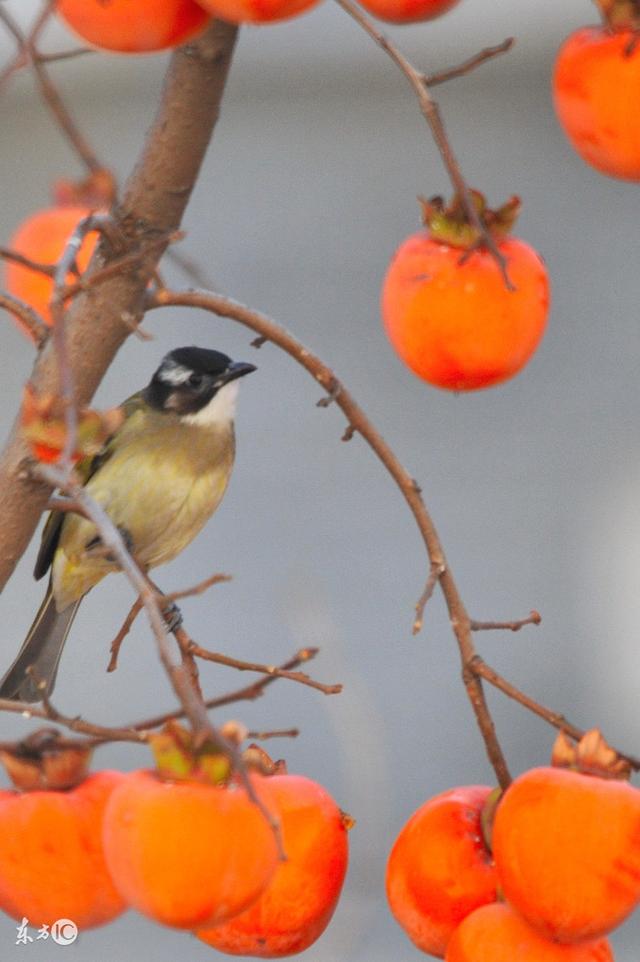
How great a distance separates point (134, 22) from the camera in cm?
91

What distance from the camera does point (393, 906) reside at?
1204 millimetres

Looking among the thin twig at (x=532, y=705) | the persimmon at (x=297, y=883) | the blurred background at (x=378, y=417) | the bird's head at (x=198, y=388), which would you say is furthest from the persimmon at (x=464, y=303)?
the blurred background at (x=378, y=417)

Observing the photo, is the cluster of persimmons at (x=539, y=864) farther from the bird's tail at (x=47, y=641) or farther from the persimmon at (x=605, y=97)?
the bird's tail at (x=47, y=641)

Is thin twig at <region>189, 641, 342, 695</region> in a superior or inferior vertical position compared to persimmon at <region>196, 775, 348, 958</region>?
superior

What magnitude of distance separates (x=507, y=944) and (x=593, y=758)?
0.13 meters

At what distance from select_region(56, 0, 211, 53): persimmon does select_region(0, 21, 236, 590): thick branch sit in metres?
0.17

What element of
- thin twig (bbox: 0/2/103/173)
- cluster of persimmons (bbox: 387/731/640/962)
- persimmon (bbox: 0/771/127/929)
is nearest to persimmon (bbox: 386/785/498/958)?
cluster of persimmons (bbox: 387/731/640/962)

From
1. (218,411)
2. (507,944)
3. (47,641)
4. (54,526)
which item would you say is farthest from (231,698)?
(218,411)

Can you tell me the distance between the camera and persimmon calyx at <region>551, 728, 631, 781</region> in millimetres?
1063

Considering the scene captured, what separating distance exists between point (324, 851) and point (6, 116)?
3350 mm

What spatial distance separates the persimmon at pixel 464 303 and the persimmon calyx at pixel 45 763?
0.42 meters

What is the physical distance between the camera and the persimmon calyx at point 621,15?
3.66 ft

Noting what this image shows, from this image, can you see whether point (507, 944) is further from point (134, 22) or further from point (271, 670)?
point (134, 22)

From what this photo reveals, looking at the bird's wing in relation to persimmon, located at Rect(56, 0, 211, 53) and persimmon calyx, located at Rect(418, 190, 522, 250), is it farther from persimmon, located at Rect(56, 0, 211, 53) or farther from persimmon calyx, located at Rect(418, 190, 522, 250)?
persimmon, located at Rect(56, 0, 211, 53)
